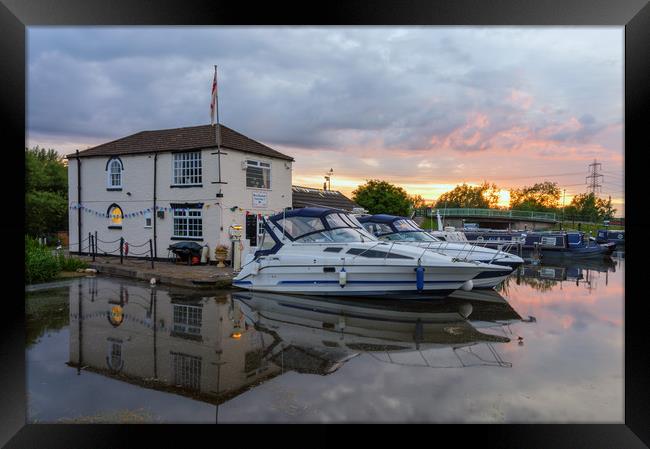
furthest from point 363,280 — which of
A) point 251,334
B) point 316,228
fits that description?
point 251,334

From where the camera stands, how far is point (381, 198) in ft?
117

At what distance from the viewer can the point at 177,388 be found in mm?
5418

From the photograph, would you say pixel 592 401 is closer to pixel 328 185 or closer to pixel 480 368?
pixel 480 368

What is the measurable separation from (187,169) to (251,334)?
427 inches

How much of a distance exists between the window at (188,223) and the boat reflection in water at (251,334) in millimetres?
4963

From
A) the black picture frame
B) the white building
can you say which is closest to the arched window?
the white building

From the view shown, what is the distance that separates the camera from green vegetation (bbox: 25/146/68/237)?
2839 centimetres

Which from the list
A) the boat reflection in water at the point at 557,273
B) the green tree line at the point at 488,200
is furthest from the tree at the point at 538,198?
the boat reflection in water at the point at 557,273

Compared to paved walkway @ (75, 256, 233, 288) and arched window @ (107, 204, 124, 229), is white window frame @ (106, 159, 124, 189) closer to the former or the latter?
arched window @ (107, 204, 124, 229)

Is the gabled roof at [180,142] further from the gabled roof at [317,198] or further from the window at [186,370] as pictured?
the window at [186,370]

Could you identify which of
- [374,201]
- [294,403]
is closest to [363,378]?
[294,403]

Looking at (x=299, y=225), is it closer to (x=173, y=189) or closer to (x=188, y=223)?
(x=188, y=223)

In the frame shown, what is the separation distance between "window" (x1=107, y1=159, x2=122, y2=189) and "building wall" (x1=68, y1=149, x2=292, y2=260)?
24 centimetres

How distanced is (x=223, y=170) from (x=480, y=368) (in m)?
12.4
